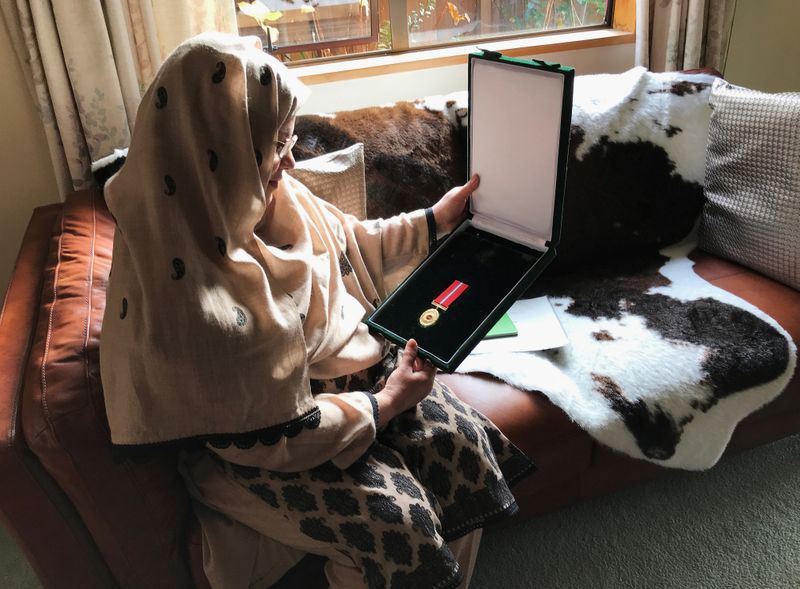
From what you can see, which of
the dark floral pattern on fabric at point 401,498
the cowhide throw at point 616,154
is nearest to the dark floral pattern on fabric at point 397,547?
the dark floral pattern on fabric at point 401,498

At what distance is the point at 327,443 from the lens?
3.29 ft

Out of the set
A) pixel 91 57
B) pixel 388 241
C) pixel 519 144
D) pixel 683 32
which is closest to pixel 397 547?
pixel 388 241

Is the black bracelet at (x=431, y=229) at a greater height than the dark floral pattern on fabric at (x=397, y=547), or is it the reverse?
the black bracelet at (x=431, y=229)

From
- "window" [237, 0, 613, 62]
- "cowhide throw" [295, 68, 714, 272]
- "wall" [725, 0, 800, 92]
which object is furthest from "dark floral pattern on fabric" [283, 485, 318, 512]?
"wall" [725, 0, 800, 92]

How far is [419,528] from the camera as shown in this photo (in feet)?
3.33

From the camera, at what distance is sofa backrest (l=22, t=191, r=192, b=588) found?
94 centimetres

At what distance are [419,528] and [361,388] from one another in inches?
11.6

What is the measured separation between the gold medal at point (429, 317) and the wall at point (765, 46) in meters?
1.81

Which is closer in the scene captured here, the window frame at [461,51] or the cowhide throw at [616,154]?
the cowhide throw at [616,154]

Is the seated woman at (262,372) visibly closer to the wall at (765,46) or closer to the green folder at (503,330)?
the green folder at (503,330)

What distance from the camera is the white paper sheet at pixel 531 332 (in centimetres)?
144

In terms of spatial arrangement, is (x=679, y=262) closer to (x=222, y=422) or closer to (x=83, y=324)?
(x=222, y=422)

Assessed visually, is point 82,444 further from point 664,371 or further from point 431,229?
point 664,371

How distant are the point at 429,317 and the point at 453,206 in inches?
11.3
